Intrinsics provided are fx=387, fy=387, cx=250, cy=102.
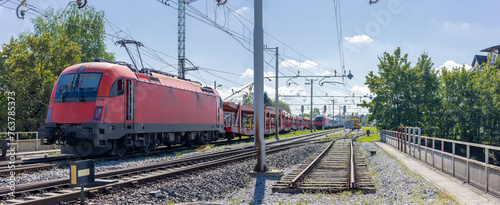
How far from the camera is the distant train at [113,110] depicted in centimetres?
1472

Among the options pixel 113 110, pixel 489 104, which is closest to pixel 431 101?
pixel 489 104

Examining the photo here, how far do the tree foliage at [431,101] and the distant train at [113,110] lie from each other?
28.5 meters

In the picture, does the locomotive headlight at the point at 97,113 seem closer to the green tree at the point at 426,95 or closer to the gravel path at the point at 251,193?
the gravel path at the point at 251,193

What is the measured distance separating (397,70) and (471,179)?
116 ft

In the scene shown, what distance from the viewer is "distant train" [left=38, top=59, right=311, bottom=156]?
48.3 feet

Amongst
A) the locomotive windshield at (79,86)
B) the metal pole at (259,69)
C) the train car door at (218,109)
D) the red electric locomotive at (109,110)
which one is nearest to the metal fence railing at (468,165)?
the metal pole at (259,69)

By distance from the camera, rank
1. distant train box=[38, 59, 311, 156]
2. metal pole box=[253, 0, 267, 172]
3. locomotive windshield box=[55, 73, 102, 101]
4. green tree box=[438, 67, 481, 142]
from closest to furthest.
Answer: metal pole box=[253, 0, 267, 172]
distant train box=[38, 59, 311, 156]
locomotive windshield box=[55, 73, 102, 101]
green tree box=[438, 67, 481, 142]

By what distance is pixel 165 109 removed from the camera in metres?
19.1

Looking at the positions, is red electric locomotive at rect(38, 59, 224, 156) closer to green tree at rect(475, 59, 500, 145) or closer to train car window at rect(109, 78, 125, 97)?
train car window at rect(109, 78, 125, 97)

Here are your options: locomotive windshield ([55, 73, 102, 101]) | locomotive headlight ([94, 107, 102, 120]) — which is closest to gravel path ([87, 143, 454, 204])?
locomotive headlight ([94, 107, 102, 120])

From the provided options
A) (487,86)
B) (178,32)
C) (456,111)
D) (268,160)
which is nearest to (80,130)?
(268,160)

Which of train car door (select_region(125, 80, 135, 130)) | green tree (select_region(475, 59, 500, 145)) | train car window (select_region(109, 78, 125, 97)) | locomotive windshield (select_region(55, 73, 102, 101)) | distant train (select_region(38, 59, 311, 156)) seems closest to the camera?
distant train (select_region(38, 59, 311, 156))

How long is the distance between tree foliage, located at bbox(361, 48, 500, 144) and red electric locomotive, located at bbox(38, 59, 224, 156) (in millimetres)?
29882

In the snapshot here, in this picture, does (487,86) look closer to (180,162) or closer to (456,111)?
(456,111)
